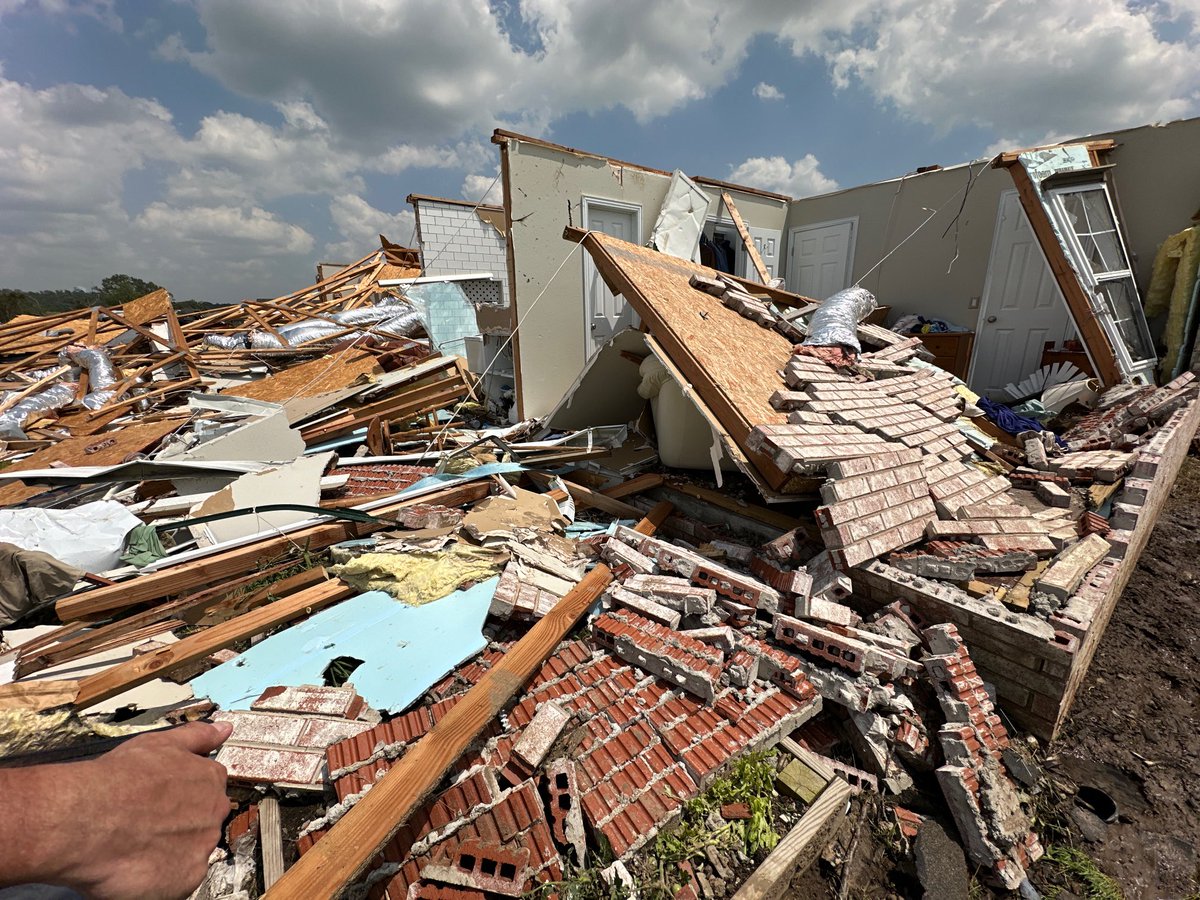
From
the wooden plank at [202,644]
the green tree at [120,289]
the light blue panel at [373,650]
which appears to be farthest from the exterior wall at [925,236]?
the green tree at [120,289]

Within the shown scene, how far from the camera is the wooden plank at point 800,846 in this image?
1.91m

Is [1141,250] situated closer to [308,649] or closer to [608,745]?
[608,745]

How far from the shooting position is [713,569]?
322cm

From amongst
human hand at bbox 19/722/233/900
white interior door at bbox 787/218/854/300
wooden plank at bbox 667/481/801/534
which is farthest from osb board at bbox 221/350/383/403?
white interior door at bbox 787/218/854/300

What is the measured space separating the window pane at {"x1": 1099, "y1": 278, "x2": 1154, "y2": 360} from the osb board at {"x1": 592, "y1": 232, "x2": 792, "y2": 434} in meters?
4.86

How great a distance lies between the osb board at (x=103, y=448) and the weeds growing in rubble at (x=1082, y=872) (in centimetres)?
832

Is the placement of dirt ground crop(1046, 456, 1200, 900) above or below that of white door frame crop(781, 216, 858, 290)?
below

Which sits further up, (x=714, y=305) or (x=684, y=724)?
(x=714, y=305)

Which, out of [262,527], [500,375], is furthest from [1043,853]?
[500,375]

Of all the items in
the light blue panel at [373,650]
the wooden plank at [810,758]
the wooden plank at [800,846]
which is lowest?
the wooden plank at [800,846]

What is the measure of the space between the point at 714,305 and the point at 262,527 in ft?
16.9

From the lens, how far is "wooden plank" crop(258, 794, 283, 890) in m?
1.86

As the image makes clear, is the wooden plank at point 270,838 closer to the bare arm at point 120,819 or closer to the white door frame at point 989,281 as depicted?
the bare arm at point 120,819

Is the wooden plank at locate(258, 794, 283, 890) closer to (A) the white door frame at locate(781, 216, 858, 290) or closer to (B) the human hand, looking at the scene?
(B) the human hand
